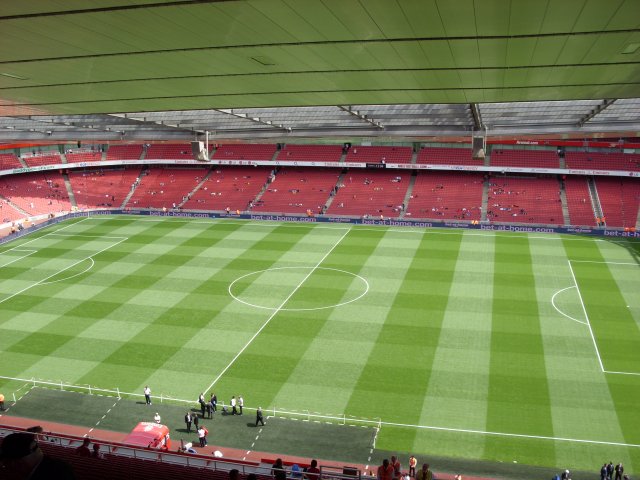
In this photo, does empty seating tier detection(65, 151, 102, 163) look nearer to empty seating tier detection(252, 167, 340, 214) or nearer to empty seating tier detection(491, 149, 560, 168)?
empty seating tier detection(252, 167, 340, 214)

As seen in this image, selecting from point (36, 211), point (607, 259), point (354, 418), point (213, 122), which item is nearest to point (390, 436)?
point (354, 418)

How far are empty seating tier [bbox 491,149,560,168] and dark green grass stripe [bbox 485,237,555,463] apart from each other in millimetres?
23737

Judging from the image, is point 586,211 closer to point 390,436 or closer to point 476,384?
point 476,384

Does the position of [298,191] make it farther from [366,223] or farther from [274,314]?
[274,314]

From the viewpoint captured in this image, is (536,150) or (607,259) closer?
(607,259)

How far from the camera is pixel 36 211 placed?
6419cm

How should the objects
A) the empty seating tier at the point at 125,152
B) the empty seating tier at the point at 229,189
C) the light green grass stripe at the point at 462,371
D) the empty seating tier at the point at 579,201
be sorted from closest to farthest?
the light green grass stripe at the point at 462,371
the empty seating tier at the point at 579,201
the empty seating tier at the point at 229,189
the empty seating tier at the point at 125,152

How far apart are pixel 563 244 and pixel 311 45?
47.6 metres

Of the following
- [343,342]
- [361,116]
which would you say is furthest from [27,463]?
[361,116]

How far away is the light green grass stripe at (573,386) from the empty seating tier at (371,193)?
82.5 ft

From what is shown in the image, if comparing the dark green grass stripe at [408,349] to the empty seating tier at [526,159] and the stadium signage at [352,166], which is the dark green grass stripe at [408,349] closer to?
the stadium signage at [352,166]

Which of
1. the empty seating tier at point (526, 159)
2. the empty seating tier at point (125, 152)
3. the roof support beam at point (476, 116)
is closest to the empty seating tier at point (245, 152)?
the empty seating tier at point (125, 152)

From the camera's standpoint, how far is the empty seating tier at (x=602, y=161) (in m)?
59.0

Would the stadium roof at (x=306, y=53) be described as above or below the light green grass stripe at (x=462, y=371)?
above
